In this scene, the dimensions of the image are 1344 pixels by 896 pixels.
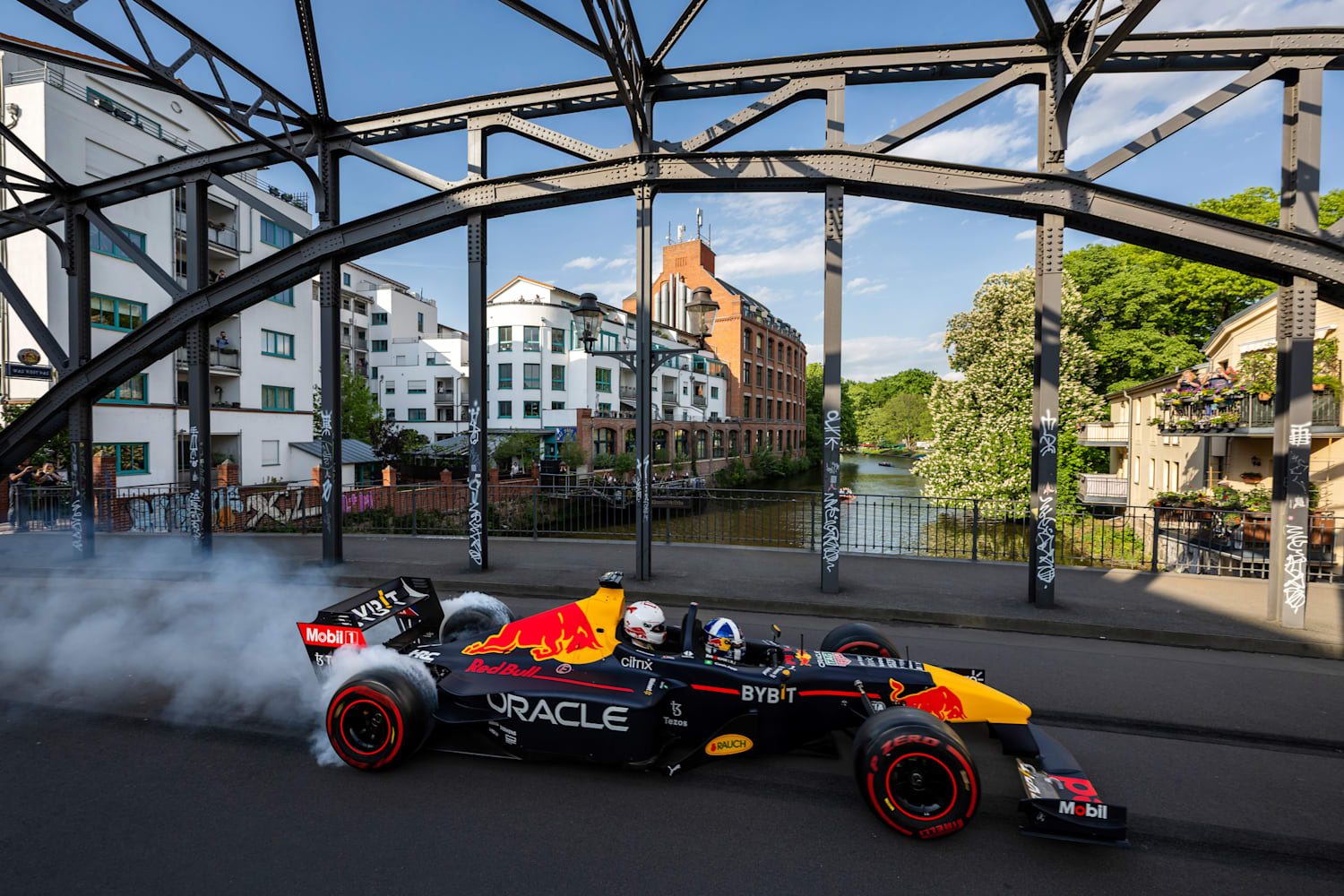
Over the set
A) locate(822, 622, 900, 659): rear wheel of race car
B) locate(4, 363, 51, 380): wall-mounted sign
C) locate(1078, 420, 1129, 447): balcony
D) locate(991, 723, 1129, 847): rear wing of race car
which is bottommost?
locate(991, 723, 1129, 847): rear wing of race car

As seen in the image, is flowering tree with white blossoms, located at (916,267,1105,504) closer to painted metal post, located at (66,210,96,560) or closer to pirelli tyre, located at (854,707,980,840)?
pirelli tyre, located at (854,707,980,840)

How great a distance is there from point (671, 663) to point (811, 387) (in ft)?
325

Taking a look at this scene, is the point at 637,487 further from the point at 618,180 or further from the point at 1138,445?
the point at 1138,445

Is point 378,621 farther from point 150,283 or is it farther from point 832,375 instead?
point 150,283

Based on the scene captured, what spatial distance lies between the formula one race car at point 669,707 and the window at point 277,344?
3099 cm

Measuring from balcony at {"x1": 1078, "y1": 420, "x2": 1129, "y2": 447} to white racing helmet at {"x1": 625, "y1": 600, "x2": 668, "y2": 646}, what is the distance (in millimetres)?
30917

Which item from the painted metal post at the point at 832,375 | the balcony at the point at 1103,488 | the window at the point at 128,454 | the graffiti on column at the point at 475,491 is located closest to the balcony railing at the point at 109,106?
the window at the point at 128,454

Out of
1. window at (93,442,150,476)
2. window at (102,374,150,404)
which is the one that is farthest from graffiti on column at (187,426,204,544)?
window at (102,374,150,404)

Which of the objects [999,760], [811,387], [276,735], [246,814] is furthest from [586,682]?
[811,387]

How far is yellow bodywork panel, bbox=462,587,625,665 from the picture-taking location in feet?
14.3

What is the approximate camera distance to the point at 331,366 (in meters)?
10.2

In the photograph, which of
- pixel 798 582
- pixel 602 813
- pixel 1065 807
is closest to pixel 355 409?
pixel 798 582

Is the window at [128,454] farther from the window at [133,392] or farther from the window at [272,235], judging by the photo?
the window at [272,235]

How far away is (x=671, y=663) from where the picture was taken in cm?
416
